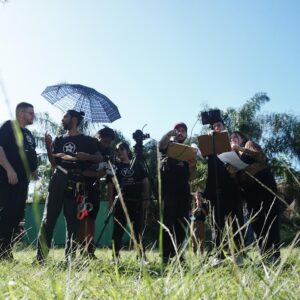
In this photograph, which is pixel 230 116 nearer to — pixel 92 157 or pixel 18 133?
pixel 92 157

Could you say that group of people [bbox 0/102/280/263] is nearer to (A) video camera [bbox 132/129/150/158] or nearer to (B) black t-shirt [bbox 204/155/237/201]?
(B) black t-shirt [bbox 204/155/237/201]

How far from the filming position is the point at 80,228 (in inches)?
163

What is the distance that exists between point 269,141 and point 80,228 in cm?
1734

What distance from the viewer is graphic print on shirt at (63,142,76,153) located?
391 centimetres

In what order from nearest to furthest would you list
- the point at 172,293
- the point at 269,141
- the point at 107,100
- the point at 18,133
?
the point at 18,133 → the point at 172,293 → the point at 107,100 → the point at 269,141


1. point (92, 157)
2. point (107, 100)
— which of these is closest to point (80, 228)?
point (92, 157)

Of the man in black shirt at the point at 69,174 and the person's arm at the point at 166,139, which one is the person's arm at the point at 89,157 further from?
the person's arm at the point at 166,139

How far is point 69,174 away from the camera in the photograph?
3.85 metres

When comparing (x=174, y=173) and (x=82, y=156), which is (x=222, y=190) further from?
(x=82, y=156)

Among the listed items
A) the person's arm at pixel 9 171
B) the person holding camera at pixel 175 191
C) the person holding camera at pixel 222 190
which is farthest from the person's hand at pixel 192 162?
the person's arm at pixel 9 171

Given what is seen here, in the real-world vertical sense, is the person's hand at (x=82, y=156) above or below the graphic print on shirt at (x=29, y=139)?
below

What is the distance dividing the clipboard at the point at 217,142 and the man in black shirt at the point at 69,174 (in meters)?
0.97

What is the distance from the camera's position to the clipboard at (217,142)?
3.61 metres

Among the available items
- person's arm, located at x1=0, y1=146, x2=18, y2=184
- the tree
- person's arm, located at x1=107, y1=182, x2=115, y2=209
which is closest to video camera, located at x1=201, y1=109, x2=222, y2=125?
person's arm, located at x1=107, y1=182, x2=115, y2=209
